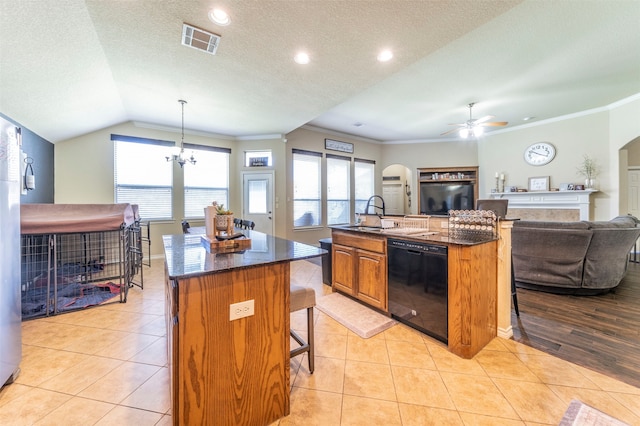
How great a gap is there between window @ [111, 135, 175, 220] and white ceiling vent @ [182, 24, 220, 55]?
10.7ft

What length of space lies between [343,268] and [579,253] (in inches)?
113

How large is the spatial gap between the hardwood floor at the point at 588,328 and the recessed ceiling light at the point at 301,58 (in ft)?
11.0

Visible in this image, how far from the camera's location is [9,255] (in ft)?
5.48

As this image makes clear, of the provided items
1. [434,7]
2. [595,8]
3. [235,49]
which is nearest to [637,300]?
[595,8]

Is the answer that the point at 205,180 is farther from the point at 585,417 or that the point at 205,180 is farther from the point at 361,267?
→ the point at 585,417

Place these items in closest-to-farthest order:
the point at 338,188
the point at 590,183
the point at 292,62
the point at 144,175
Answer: the point at 292,62 < the point at 144,175 < the point at 590,183 < the point at 338,188

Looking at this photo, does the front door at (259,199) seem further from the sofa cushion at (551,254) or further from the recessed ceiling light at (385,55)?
the sofa cushion at (551,254)

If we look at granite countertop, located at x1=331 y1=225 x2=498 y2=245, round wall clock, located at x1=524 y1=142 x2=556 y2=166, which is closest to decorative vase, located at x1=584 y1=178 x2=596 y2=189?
round wall clock, located at x1=524 y1=142 x2=556 y2=166

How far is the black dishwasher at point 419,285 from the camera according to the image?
82.7 inches

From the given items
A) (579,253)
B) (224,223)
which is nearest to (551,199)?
(579,253)

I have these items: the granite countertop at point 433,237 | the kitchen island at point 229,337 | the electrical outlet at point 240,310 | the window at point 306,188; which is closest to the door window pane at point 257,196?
the window at point 306,188

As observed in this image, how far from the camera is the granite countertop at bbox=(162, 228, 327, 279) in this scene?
3.90 ft

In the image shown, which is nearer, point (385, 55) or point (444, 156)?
point (385, 55)

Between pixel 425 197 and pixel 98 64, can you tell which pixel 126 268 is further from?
pixel 425 197
